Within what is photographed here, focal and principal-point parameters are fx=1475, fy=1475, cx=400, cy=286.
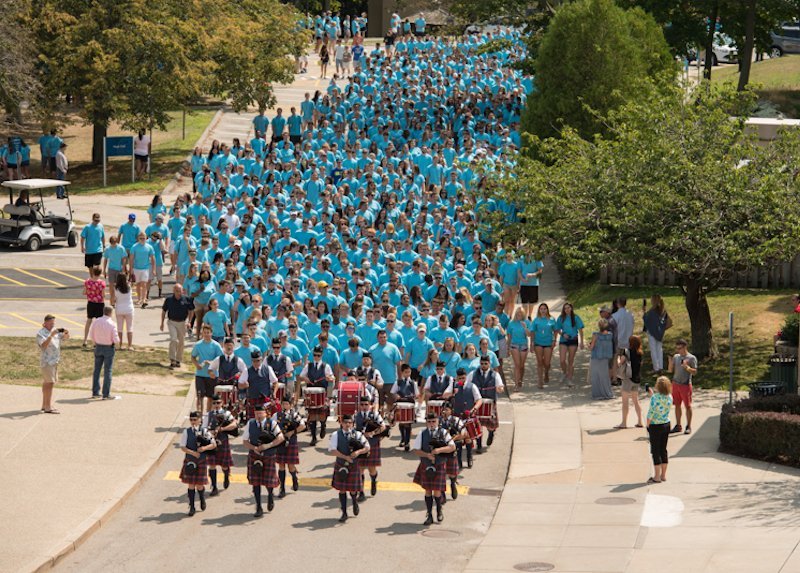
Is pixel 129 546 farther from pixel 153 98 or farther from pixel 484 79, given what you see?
pixel 484 79

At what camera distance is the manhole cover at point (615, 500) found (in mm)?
19609

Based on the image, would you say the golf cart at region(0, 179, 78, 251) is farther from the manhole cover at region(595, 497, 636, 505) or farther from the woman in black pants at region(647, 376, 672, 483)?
the manhole cover at region(595, 497, 636, 505)

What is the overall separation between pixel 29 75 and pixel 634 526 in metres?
30.6

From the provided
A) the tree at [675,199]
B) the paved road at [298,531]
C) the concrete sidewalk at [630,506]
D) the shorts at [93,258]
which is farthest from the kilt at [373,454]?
the shorts at [93,258]

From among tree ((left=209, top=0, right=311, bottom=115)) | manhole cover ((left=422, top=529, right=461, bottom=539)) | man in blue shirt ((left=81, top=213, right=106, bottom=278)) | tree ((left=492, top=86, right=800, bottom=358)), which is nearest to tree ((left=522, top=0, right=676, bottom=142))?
tree ((left=492, top=86, right=800, bottom=358))

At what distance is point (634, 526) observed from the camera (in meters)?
18.6

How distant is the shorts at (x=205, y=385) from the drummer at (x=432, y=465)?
16.4 ft

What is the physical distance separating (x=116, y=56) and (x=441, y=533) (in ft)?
95.0

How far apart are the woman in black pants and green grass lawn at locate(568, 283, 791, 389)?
5.49m

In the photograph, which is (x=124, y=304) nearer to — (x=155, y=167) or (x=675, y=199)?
(x=675, y=199)

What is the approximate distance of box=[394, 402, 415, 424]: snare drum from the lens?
22141 millimetres

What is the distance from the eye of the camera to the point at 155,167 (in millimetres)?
47500

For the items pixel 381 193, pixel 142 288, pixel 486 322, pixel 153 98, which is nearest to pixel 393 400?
pixel 486 322

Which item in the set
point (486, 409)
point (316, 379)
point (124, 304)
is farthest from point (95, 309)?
point (486, 409)
